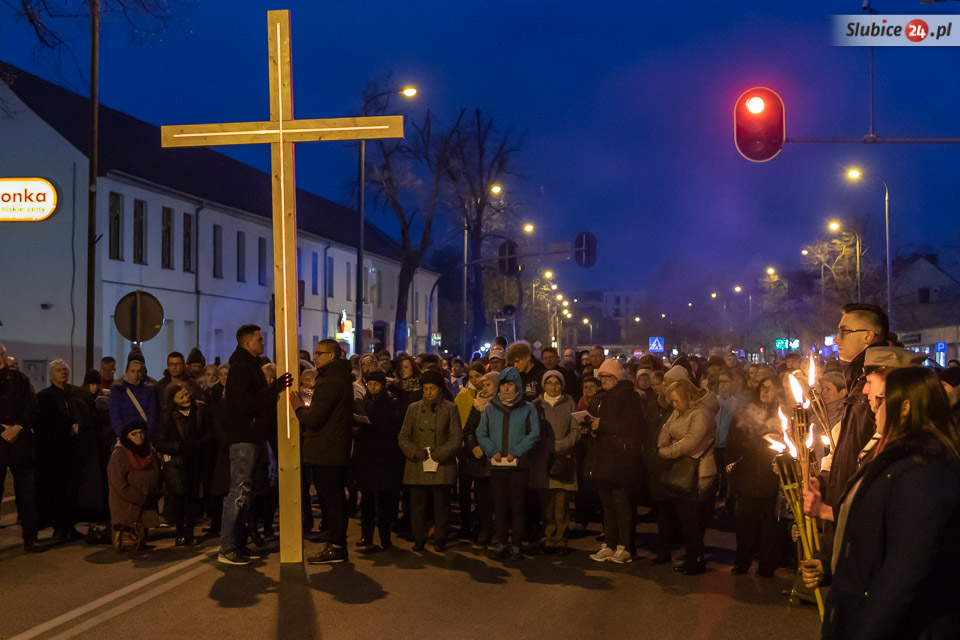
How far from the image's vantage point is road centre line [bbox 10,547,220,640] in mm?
7727

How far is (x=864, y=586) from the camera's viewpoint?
3.78m

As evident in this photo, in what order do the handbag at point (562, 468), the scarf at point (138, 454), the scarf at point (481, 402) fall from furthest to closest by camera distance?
1. the scarf at point (481, 402)
2. the handbag at point (562, 468)
3. the scarf at point (138, 454)

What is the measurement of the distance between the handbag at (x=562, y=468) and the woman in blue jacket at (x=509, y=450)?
0.28 m

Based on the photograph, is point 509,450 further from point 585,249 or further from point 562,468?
point 585,249

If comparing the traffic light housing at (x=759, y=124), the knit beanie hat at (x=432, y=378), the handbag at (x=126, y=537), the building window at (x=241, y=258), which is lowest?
the handbag at (x=126, y=537)

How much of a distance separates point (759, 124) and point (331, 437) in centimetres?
669

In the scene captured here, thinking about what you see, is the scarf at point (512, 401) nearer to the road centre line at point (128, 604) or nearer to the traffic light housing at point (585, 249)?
the road centre line at point (128, 604)

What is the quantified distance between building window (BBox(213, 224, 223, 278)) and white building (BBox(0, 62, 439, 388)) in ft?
0.17

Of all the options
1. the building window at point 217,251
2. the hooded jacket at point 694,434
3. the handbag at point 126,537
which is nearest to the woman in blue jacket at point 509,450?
the hooded jacket at point 694,434

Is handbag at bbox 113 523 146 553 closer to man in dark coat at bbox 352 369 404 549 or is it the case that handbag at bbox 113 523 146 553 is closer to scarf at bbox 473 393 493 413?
man in dark coat at bbox 352 369 404 549

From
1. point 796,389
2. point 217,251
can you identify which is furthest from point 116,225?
point 796,389

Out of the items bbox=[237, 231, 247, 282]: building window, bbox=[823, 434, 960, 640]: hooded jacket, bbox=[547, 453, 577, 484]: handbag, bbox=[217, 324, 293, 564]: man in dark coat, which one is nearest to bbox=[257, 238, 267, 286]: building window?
bbox=[237, 231, 247, 282]: building window

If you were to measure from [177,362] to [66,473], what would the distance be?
5.49 ft

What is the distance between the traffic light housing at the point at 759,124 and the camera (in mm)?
Result: 13531
